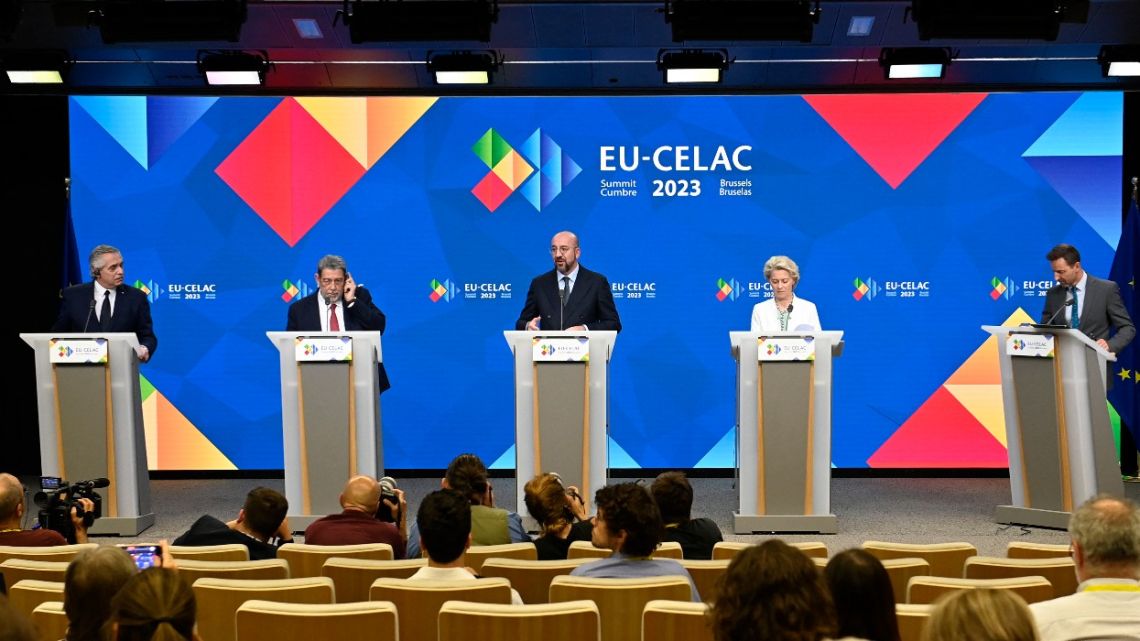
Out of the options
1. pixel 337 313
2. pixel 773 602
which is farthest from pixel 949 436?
pixel 773 602

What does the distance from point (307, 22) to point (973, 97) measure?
217 inches

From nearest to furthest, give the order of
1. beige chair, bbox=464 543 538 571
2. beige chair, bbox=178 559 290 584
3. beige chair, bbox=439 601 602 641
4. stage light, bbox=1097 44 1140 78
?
beige chair, bbox=439 601 602 641 < beige chair, bbox=178 559 290 584 < beige chair, bbox=464 543 538 571 < stage light, bbox=1097 44 1140 78

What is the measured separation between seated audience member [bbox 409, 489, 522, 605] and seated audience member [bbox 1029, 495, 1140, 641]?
1.64 m

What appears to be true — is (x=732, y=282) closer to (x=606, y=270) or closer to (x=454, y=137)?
(x=606, y=270)

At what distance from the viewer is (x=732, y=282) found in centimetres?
1005

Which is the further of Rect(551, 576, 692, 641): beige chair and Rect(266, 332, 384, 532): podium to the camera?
Rect(266, 332, 384, 532): podium

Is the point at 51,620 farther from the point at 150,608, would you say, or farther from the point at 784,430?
the point at 784,430

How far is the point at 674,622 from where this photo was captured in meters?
3.18

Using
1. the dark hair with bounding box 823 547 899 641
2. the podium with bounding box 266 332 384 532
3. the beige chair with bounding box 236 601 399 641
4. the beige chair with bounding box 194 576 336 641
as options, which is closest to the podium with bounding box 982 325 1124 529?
the podium with bounding box 266 332 384 532

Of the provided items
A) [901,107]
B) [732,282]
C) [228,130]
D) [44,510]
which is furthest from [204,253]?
[901,107]

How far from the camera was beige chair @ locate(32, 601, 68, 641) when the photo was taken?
3.41m

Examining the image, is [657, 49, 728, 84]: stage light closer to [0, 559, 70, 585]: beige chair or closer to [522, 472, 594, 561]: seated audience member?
[522, 472, 594, 561]: seated audience member

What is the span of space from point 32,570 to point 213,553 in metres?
0.65

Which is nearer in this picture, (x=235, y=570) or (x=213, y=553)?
(x=235, y=570)
